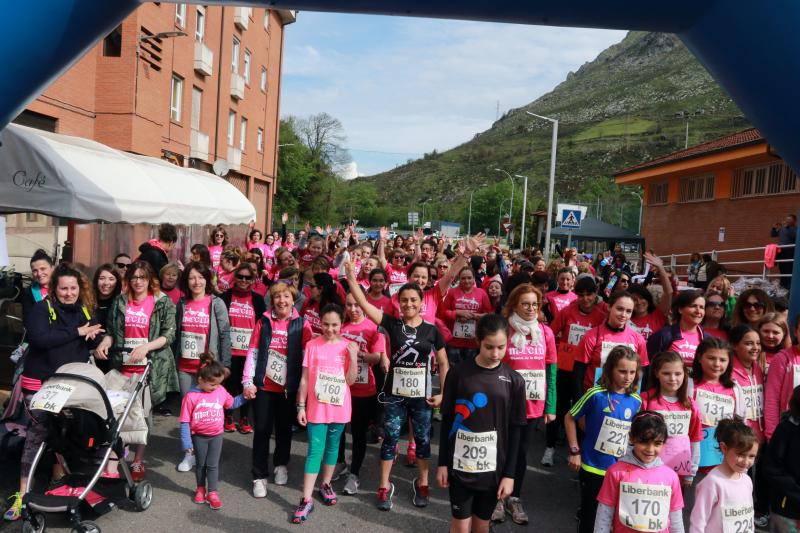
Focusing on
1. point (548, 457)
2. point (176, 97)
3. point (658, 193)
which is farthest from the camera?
point (658, 193)

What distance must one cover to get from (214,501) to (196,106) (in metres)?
22.1

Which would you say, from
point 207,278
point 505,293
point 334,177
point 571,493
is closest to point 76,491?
point 207,278

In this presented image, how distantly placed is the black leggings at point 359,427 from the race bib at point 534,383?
1.34m

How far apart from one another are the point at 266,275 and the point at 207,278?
3.22 meters

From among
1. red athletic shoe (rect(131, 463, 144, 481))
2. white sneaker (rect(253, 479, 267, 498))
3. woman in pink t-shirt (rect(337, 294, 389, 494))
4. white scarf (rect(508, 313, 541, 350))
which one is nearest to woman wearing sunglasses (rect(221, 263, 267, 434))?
woman in pink t-shirt (rect(337, 294, 389, 494))

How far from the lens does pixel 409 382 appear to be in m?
5.09

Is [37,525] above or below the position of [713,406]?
below

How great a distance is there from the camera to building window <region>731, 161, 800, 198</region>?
1828cm

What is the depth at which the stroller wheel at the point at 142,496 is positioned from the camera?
4727 millimetres

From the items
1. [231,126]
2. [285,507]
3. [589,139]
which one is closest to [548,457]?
[285,507]

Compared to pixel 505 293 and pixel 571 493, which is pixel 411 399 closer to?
pixel 571 493

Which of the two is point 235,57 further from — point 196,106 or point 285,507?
point 285,507

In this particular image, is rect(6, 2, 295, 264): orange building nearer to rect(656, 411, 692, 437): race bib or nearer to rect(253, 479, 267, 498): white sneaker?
rect(253, 479, 267, 498): white sneaker

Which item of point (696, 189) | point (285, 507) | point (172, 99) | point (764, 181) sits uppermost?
point (172, 99)
